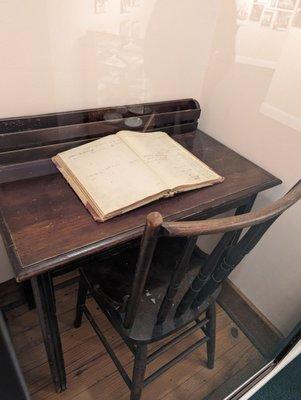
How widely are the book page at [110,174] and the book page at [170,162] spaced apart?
0.09ft

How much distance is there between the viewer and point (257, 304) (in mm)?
1172

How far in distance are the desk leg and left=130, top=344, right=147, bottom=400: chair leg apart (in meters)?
0.23

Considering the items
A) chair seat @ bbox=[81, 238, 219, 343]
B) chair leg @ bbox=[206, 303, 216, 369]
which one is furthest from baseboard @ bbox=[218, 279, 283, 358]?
chair seat @ bbox=[81, 238, 219, 343]

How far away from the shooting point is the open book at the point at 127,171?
0.69 m

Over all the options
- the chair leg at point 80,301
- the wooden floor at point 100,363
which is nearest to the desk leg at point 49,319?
the wooden floor at point 100,363

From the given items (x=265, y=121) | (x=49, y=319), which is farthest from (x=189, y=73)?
(x=49, y=319)

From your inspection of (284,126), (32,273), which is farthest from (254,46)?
(32,273)

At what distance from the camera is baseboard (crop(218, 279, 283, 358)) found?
1.12 m

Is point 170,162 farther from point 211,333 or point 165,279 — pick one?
point 211,333

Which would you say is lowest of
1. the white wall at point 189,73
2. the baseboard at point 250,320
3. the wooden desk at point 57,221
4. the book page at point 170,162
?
the baseboard at point 250,320

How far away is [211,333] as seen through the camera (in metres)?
1.01

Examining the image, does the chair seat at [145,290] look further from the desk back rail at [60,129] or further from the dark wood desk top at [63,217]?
the desk back rail at [60,129]

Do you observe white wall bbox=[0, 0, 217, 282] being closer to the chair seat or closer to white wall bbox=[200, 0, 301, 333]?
white wall bbox=[200, 0, 301, 333]

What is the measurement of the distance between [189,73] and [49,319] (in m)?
0.95
